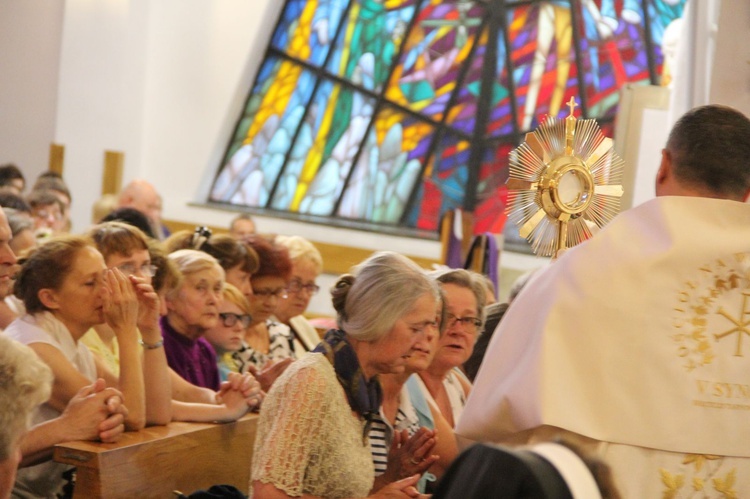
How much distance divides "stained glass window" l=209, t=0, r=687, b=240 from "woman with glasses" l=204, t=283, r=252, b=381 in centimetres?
664

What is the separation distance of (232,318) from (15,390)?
2394 millimetres

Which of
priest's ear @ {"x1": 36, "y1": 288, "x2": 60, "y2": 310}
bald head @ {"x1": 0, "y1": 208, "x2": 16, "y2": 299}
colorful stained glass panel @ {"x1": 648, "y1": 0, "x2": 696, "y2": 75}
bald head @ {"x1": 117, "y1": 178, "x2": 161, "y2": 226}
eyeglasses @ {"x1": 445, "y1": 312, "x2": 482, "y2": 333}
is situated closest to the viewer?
priest's ear @ {"x1": 36, "y1": 288, "x2": 60, "y2": 310}

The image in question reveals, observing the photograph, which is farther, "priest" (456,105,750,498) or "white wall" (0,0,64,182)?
"white wall" (0,0,64,182)

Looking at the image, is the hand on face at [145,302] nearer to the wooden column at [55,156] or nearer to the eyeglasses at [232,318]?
the eyeglasses at [232,318]

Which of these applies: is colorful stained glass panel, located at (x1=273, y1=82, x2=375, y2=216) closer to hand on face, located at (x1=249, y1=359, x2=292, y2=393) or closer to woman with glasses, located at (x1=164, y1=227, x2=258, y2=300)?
woman with glasses, located at (x1=164, y1=227, x2=258, y2=300)

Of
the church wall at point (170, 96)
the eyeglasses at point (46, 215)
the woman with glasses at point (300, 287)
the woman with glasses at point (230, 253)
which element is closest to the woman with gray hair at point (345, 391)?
the woman with glasses at point (230, 253)

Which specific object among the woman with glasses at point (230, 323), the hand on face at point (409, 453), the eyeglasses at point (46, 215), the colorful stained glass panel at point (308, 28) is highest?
the colorful stained glass panel at point (308, 28)

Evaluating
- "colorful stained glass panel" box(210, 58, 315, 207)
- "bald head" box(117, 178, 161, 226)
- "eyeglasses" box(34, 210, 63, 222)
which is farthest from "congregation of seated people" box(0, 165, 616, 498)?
"colorful stained glass panel" box(210, 58, 315, 207)

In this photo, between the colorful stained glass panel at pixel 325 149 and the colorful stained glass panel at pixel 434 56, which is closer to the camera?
the colorful stained glass panel at pixel 434 56

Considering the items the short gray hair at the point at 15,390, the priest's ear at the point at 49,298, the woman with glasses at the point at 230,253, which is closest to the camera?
the short gray hair at the point at 15,390

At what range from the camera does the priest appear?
2.52m

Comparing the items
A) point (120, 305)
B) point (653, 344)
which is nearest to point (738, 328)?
point (653, 344)

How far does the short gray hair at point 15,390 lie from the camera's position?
2491 mm

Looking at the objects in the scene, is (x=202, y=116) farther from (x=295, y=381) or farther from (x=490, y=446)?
(x=490, y=446)
